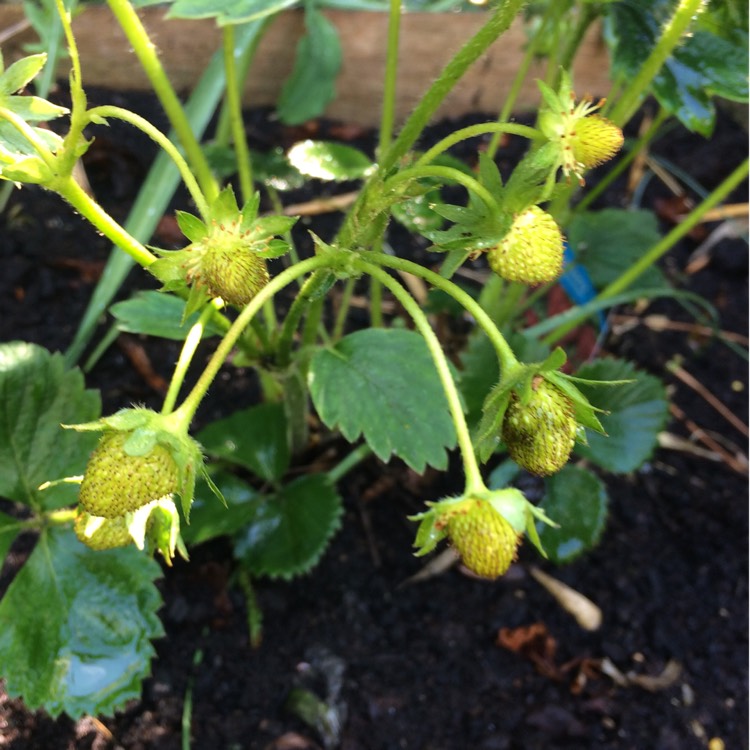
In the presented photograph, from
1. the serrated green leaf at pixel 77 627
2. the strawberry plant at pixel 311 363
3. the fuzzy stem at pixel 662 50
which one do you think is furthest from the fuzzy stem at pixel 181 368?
the fuzzy stem at pixel 662 50

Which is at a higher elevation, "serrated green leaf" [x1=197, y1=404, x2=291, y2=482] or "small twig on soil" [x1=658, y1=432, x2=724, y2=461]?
"small twig on soil" [x1=658, y1=432, x2=724, y2=461]

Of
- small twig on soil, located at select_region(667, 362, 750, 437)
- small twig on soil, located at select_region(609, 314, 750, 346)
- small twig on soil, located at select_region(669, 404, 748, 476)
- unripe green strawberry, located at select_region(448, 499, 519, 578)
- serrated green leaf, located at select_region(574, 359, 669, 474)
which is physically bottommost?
small twig on soil, located at select_region(669, 404, 748, 476)

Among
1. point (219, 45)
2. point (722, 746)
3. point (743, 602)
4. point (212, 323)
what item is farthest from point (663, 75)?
point (219, 45)

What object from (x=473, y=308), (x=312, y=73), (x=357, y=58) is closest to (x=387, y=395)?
(x=473, y=308)

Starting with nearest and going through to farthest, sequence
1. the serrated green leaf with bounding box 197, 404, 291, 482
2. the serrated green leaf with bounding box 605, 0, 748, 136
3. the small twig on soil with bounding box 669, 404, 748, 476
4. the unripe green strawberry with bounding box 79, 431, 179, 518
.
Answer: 1. the unripe green strawberry with bounding box 79, 431, 179, 518
2. the serrated green leaf with bounding box 605, 0, 748, 136
3. the serrated green leaf with bounding box 197, 404, 291, 482
4. the small twig on soil with bounding box 669, 404, 748, 476

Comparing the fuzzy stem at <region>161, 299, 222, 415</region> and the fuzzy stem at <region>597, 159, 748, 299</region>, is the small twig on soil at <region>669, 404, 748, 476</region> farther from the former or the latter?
the fuzzy stem at <region>161, 299, 222, 415</region>

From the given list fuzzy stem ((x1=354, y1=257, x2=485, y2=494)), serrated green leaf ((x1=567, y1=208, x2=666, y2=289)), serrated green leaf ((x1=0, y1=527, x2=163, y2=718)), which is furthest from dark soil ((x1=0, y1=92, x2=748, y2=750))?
fuzzy stem ((x1=354, y1=257, x2=485, y2=494))

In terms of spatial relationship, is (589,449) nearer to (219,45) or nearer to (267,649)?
(267,649)
